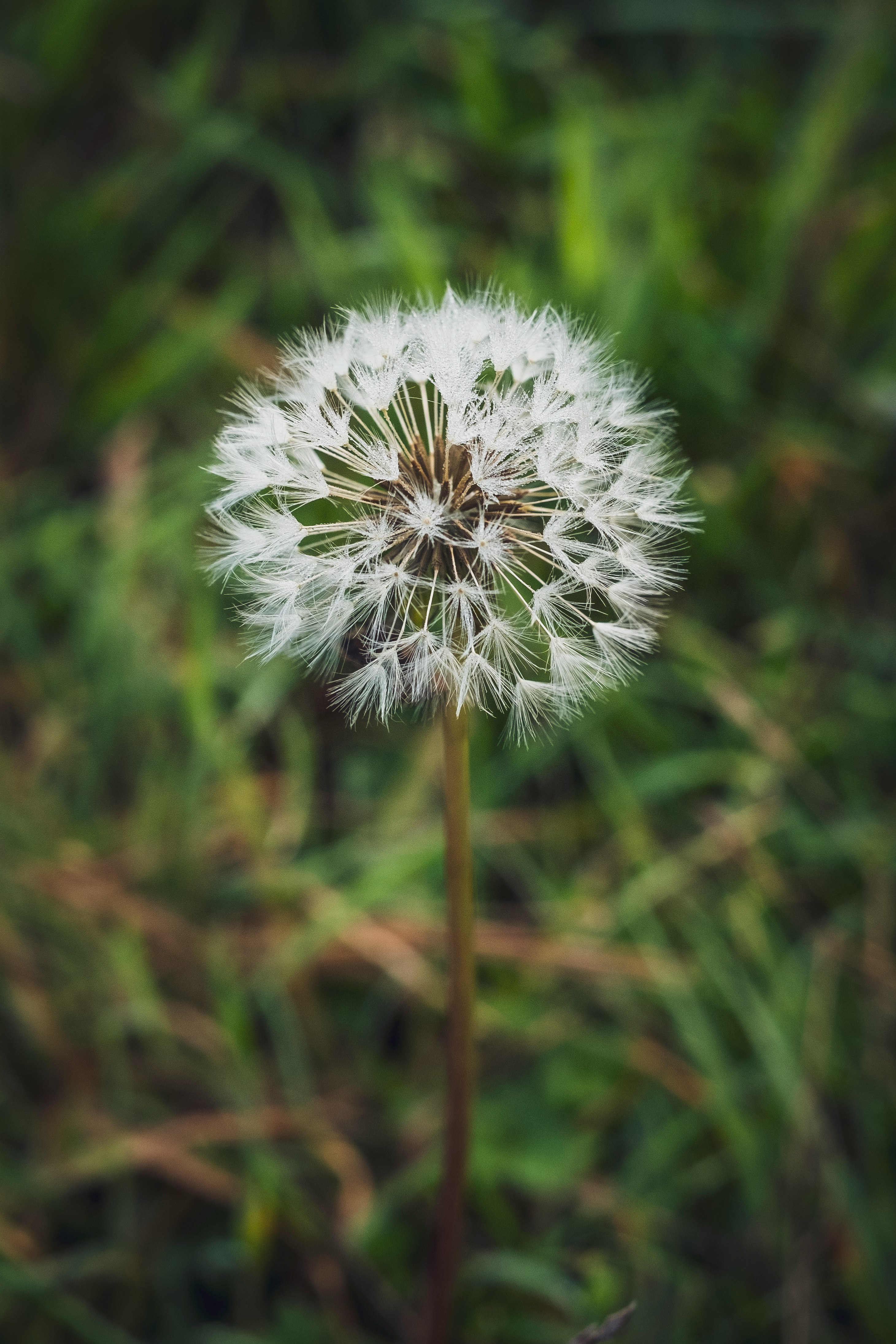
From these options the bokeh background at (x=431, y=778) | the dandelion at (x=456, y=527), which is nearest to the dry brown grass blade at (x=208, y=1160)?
the bokeh background at (x=431, y=778)

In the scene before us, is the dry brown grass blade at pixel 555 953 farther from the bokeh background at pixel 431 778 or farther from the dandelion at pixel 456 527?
the dandelion at pixel 456 527

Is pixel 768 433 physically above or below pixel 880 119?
below

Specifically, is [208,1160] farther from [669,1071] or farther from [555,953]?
→ [669,1071]

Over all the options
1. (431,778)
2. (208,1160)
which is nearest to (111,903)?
(208,1160)

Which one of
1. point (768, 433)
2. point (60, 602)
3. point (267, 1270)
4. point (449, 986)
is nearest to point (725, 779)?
point (768, 433)

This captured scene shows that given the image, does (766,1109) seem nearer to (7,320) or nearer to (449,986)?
(449,986)

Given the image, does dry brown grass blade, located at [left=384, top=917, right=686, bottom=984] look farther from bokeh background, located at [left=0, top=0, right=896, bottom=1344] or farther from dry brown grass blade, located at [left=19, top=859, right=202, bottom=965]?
dry brown grass blade, located at [left=19, top=859, right=202, bottom=965]
